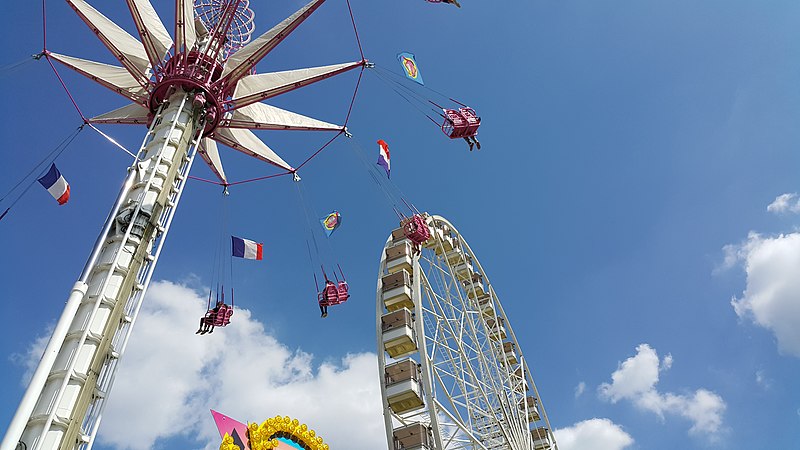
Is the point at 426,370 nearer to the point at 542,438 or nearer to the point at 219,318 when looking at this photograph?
the point at 219,318

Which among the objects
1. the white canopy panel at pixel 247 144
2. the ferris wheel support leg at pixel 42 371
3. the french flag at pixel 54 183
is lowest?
the ferris wheel support leg at pixel 42 371

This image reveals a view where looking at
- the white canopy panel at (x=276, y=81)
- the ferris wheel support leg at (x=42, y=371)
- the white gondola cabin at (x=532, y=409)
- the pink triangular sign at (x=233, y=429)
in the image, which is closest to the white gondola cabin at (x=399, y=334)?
the pink triangular sign at (x=233, y=429)

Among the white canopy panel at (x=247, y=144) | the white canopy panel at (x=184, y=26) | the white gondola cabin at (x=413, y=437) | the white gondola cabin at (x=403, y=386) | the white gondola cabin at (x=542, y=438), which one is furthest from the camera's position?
the white gondola cabin at (x=542, y=438)

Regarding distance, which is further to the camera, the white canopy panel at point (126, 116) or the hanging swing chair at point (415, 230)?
the hanging swing chair at point (415, 230)

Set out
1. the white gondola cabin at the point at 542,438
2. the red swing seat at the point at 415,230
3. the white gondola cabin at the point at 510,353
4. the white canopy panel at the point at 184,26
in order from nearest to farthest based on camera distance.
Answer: the white canopy panel at the point at 184,26, the red swing seat at the point at 415,230, the white gondola cabin at the point at 542,438, the white gondola cabin at the point at 510,353

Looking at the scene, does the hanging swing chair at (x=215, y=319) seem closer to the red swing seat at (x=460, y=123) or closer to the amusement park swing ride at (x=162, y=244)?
the amusement park swing ride at (x=162, y=244)

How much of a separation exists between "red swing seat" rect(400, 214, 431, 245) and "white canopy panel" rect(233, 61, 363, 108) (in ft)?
23.8

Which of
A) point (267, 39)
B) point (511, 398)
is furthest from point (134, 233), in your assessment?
point (511, 398)

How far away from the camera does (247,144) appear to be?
2247 centimetres

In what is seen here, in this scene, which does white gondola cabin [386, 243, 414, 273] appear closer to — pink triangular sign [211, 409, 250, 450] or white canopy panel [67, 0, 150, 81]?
pink triangular sign [211, 409, 250, 450]

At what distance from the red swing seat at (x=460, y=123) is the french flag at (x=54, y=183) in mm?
12223

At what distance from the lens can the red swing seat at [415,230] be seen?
79.4ft

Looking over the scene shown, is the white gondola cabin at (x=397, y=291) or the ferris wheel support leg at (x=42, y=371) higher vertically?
the white gondola cabin at (x=397, y=291)

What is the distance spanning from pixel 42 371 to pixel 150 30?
11901mm
